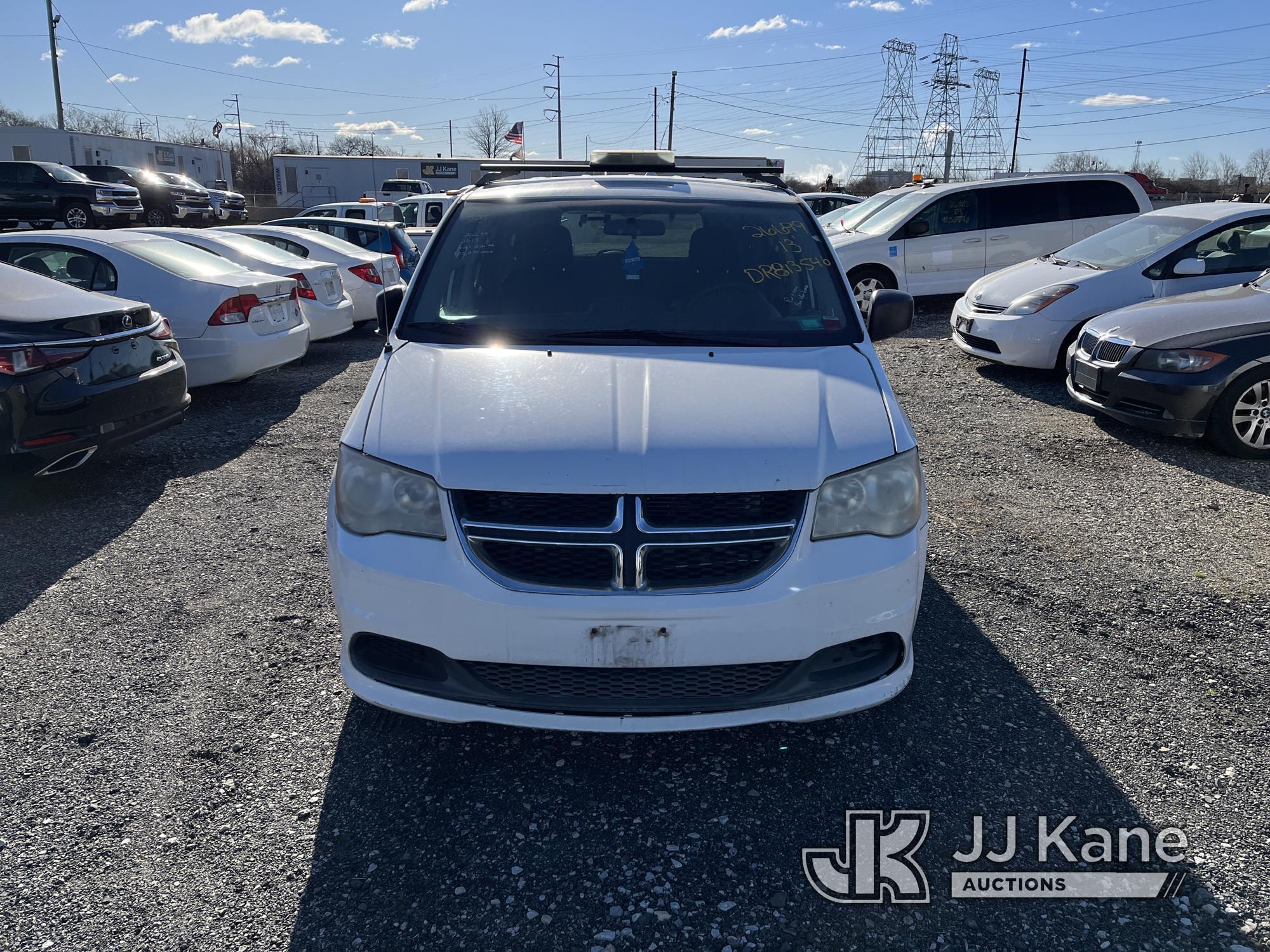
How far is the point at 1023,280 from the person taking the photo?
29.9 ft

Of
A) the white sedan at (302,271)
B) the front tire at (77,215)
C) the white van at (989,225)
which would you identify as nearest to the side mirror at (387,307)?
the white sedan at (302,271)

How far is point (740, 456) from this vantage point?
104 inches

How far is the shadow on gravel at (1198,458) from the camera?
5.92 m

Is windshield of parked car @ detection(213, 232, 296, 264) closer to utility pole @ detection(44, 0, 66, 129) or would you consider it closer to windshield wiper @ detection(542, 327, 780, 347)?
windshield wiper @ detection(542, 327, 780, 347)

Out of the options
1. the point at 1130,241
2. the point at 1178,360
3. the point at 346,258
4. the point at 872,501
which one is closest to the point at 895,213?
the point at 1130,241

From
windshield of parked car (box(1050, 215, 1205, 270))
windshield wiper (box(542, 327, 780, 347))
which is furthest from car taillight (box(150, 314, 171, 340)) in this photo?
windshield of parked car (box(1050, 215, 1205, 270))

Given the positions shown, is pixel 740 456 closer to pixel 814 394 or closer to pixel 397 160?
pixel 814 394

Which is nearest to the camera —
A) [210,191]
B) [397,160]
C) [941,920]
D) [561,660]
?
[941,920]

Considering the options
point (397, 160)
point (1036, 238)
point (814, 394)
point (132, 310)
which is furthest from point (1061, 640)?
point (397, 160)

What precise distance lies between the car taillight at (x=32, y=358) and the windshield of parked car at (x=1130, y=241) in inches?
326

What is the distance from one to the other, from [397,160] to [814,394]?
47153 mm

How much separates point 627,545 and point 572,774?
87 centimetres

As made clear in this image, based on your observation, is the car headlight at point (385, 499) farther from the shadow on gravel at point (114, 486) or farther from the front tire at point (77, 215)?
the front tire at point (77, 215)

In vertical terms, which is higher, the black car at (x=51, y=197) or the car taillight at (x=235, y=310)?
the black car at (x=51, y=197)
